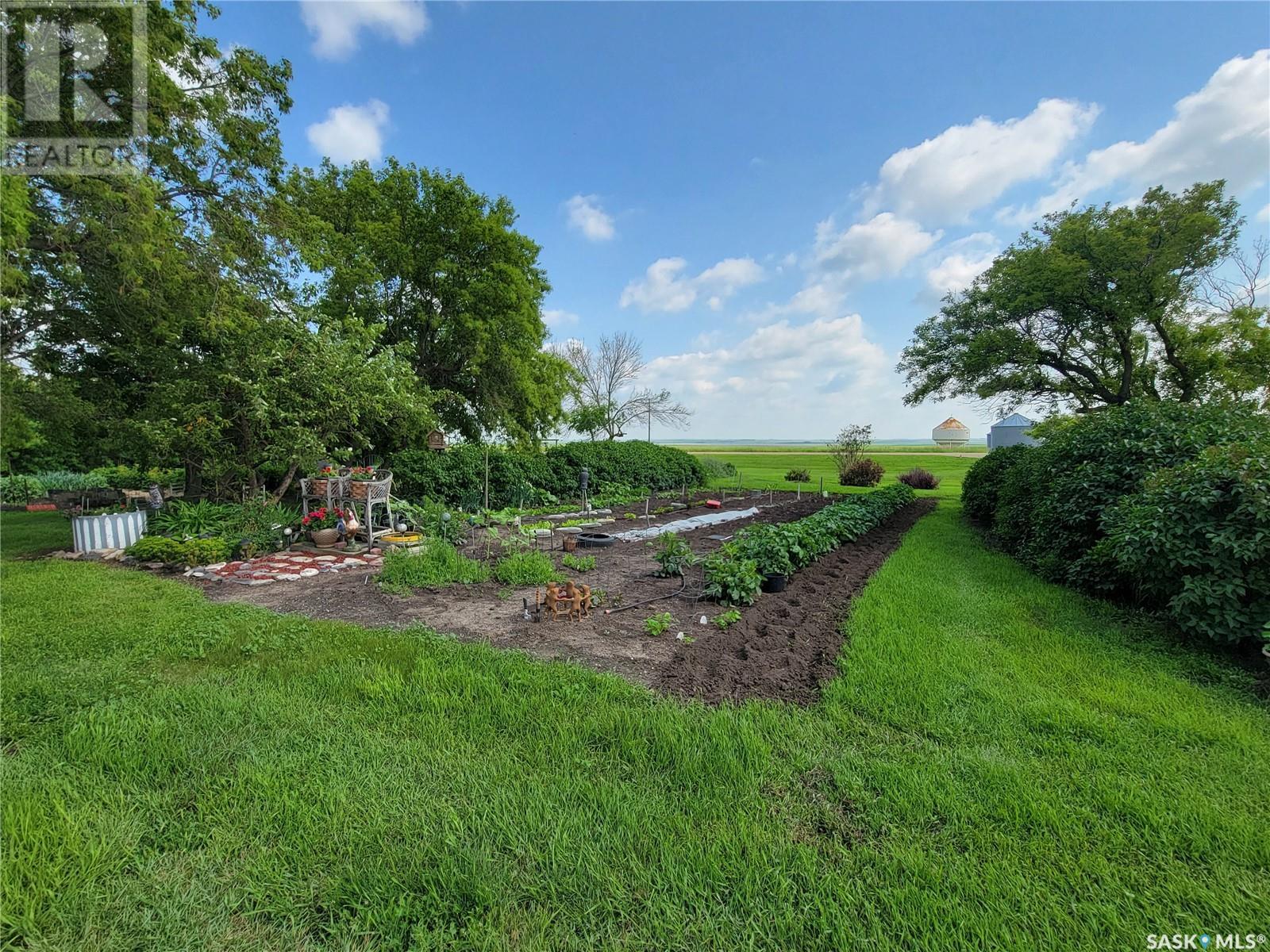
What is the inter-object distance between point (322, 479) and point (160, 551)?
234 centimetres

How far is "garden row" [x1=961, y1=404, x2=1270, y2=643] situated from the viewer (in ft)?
11.4

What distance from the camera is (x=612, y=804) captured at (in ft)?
6.62

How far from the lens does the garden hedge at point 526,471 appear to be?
10.5 meters

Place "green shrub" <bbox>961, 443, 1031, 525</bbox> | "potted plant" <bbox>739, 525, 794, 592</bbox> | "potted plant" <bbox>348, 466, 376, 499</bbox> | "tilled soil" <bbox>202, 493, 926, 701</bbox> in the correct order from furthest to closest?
"green shrub" <bbox>961, 443, 1031, 525</bbox> → "potted plant" <bbox>348, 466, 376, 499</bbox> → "potted plant" <bbox>739, 525, 794, 592</bbox> → "tilled soil" <bbox>202, 493, 926, 701</bbox>

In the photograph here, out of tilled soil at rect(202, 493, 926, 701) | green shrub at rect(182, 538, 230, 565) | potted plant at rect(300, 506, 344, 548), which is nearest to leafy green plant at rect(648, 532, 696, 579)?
tilled soil at rect(202, 493, 926, 701)

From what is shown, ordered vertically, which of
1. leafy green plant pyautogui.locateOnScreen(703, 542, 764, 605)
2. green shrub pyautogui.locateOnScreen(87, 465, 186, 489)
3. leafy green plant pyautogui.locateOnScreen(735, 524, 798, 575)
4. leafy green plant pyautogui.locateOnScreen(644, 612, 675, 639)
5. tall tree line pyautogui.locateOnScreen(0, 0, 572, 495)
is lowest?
leafy green plant pyautogui.locateOnScreen(644, 612, 675, 639)

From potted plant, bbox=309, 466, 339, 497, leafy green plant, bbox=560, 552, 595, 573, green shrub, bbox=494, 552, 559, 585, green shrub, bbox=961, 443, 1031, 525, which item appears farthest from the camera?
green shrub, bbox=961, 443, 1031, 525

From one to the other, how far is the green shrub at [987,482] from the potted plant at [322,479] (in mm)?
12291

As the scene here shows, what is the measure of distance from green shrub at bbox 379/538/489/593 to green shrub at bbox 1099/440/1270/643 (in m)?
6.40

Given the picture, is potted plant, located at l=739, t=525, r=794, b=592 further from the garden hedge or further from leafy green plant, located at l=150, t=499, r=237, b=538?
→ leafy green plant, located at l=150, t=499, r=237, b=538

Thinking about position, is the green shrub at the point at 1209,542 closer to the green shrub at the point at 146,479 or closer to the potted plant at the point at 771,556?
the potted plant at the point at 771,556

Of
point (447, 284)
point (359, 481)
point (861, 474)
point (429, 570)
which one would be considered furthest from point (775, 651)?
point (861, 474)

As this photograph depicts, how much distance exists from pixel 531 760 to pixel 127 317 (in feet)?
30.1

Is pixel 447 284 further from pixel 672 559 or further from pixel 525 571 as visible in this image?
pixel 672 559
